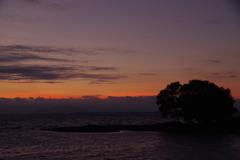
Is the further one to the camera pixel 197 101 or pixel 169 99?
pixel 169 99

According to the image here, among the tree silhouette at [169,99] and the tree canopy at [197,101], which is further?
the tree silhouette at [169,99]

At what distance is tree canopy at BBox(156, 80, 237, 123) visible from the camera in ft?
205

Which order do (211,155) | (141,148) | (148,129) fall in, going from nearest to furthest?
(211,155) < (141,148) < (148,129)

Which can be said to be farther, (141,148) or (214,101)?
(214,101)

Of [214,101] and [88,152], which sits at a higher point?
[214,101]

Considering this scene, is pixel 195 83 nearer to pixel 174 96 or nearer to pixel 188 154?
pixel 174 96

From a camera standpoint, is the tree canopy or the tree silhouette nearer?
the tree canopy

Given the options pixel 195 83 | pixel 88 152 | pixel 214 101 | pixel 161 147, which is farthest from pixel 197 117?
pixel 88 152

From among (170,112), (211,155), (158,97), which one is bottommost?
(211,155)

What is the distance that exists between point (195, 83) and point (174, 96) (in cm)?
736

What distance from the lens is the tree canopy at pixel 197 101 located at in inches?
2463

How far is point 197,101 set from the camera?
63.8 metres

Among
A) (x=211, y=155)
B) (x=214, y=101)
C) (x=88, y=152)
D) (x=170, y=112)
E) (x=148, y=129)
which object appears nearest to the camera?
(x=211, y=155)

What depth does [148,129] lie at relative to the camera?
6606 centimetres
